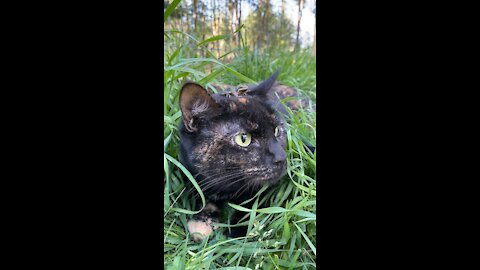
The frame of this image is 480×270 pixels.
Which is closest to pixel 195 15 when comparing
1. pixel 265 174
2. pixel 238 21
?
pixel 238 21

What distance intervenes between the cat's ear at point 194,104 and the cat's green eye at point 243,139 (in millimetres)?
102

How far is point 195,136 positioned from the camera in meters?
1.02

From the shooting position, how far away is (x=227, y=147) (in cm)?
100

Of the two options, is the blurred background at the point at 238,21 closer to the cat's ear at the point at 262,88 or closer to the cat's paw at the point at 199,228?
the cat's ear at the point at 262,88

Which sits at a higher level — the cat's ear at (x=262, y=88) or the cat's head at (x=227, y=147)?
the cat's ear at (x=262, y=88)

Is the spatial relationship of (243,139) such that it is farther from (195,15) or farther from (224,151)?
(195,15)

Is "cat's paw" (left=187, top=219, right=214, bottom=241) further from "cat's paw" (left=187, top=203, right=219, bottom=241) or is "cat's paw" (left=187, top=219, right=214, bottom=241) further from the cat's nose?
the cat's nose

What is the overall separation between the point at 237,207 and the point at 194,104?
12.3 inches

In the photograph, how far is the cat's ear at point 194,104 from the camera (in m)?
0.95

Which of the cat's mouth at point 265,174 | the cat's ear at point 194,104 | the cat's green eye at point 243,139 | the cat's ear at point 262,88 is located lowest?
the cat's mouth at point 265,174

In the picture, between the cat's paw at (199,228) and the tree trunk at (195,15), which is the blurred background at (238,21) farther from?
the cat's paw at (199,228)

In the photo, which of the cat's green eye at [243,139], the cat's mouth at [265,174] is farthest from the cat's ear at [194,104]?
the cat's mouth at [265,174]

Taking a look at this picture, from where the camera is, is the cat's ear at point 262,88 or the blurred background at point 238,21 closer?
the blurred background at point 238,21
